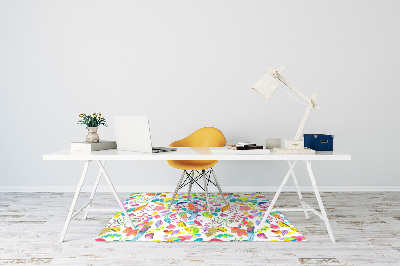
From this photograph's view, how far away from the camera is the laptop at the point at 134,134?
6.40 ft

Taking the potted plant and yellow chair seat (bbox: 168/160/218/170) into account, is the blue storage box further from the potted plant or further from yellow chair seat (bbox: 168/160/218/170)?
the potted plant

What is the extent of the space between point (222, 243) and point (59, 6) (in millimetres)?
3275

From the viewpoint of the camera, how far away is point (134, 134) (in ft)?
6.65

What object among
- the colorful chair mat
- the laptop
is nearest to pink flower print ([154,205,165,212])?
the colorful chair mat

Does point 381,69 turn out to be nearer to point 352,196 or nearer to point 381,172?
point 381,172

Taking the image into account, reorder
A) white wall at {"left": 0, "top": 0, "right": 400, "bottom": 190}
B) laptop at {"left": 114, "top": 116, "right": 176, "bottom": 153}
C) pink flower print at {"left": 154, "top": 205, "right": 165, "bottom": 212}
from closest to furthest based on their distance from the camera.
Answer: laptop at {"left": 114, "top": 116, "right": 176, "bottom": 153}, pink flower print at {"left": 154, "top": 205, "right": 165, "bottom": 212}, white wall at {"left": 0, "top": 0, "right": 400, "bottom": 190}

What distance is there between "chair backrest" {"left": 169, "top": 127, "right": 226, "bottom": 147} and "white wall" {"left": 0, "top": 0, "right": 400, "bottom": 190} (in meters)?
0.41

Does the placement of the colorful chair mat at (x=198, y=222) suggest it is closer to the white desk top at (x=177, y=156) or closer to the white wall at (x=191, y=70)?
the white desk top at (x=177, y=156)

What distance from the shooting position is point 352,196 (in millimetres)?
3332

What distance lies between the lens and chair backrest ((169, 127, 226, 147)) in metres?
3.05

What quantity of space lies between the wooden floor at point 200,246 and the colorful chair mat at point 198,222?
3.3 inches

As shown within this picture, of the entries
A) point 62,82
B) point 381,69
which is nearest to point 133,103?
point 62,82

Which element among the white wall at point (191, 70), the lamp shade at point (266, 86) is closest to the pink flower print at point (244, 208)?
the white wall at point (191, 70)

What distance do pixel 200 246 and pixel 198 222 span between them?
45 cm
